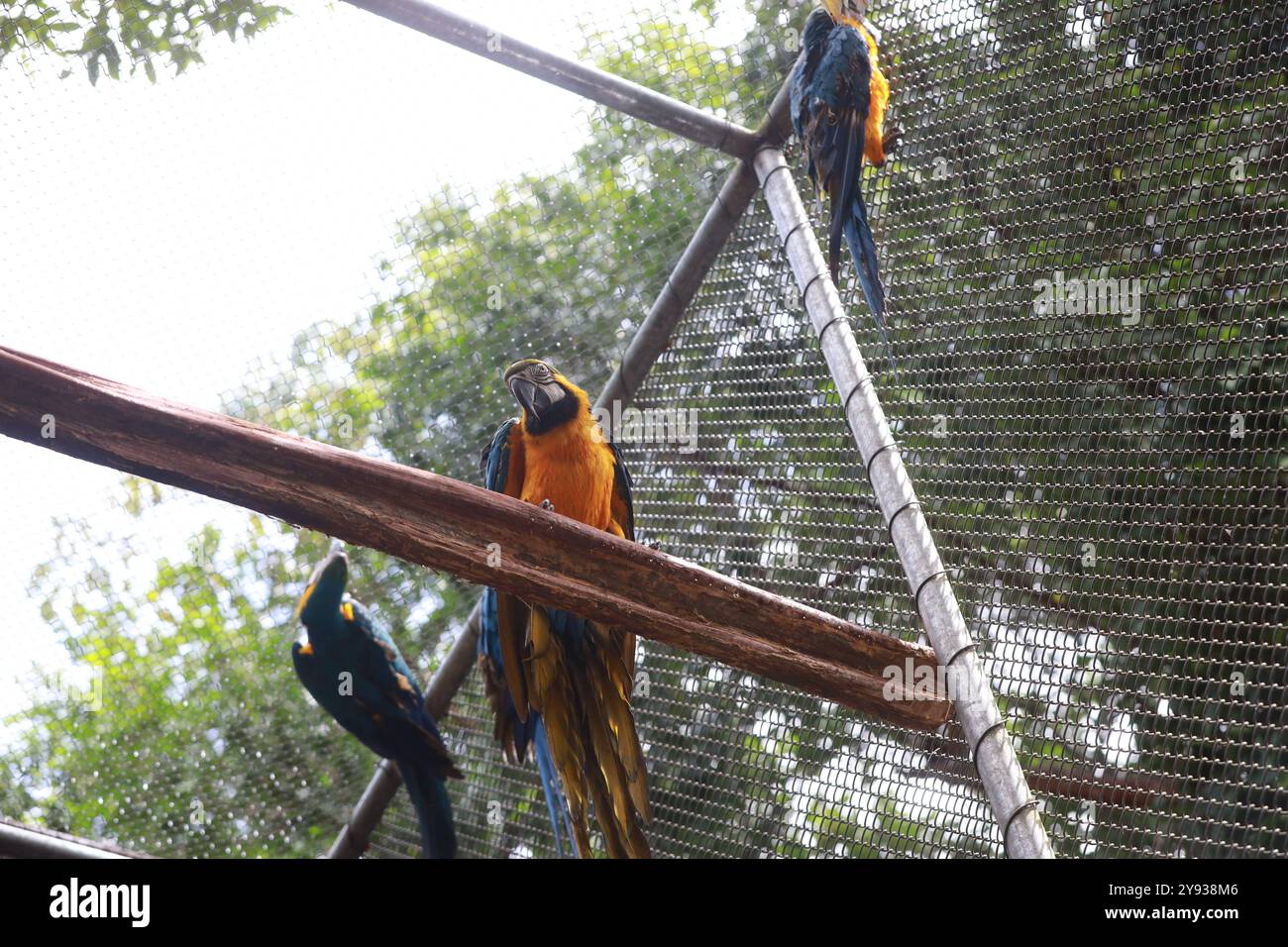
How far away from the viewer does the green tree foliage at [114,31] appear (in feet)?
6.76

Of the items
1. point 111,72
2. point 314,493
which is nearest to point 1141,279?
point 314,493

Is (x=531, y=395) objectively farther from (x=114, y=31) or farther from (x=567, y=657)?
(x=114, y=31)

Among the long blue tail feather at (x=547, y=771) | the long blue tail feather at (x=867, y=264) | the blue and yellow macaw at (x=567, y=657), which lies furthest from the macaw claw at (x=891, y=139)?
the long blue tail feather at (x=547, y=771)

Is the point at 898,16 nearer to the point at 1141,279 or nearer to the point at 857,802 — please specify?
the point at 1141,279

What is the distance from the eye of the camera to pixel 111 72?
2088 millimetres

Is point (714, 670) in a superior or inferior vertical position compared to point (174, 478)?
inferior

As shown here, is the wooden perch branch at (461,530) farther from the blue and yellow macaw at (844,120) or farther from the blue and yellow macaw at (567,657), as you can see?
the blue and yellow macaw at (844,120)

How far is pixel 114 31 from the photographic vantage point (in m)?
2.06

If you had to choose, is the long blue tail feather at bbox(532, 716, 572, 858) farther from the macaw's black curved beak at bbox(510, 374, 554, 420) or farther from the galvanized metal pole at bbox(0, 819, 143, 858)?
the galvanized metal pole at bbox(0, 819, 143, 858)

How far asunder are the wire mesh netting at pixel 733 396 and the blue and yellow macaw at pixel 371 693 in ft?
0.48

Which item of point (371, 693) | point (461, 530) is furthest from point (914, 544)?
point (371, 693)

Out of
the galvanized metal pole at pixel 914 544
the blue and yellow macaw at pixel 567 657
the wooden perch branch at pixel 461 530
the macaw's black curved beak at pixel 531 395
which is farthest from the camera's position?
the macaw's black curved beak at pixel 531 395

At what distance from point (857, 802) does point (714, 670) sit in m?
0.46

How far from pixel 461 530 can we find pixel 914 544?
78 cm
